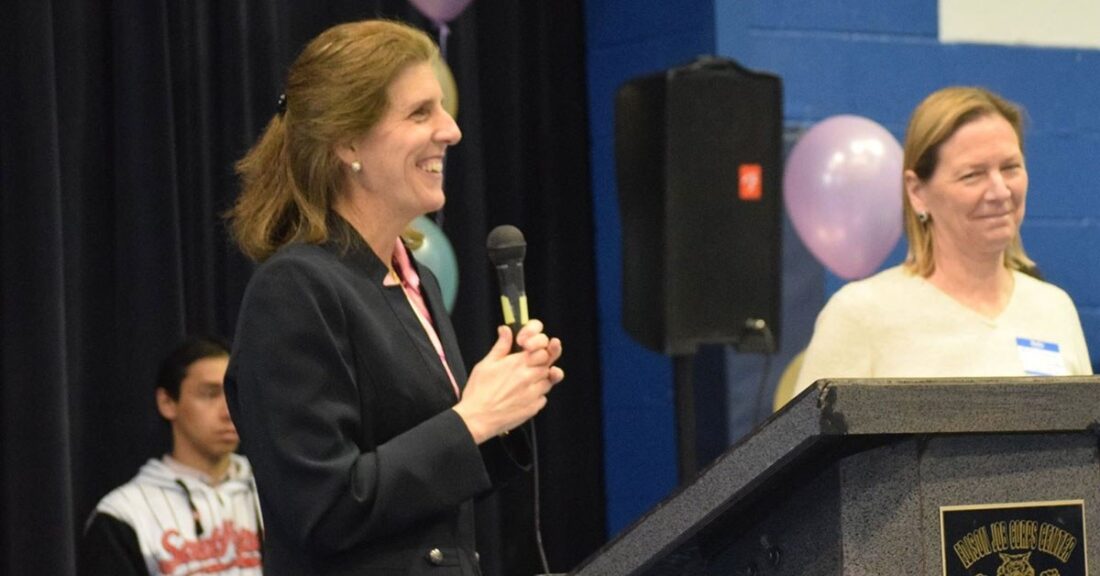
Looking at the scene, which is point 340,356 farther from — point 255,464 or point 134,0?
point 134,0

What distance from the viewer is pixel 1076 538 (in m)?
1.41

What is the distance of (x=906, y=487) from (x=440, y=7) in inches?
127

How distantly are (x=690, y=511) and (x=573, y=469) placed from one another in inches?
156

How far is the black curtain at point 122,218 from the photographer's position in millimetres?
4102

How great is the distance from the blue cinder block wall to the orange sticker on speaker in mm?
553

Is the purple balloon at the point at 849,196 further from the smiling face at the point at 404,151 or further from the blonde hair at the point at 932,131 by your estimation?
the smiling face at the point at 404,151

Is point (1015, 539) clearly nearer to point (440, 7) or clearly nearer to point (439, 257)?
point (439, 257)

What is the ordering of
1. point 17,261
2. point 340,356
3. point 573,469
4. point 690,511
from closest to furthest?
point 690,511 < point 340,356 < point 17,261 < point 573,469

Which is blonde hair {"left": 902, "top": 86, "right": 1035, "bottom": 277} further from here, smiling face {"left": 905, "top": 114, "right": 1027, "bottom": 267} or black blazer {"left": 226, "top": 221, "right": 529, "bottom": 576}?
black blazer {"left": 226, "top": 221, "right": 529, "bottom": 576}

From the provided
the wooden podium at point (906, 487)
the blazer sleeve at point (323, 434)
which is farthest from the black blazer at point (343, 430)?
the wooden podium at point (906, 487)

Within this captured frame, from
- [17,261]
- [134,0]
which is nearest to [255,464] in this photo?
[17,261]

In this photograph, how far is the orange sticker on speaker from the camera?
4.39 metres

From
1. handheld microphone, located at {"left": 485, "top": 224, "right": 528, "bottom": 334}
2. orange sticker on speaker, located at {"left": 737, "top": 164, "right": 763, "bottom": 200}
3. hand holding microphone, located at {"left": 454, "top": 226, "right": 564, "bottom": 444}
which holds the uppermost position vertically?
handheld microphone, located at {"left": 485, "top": 224, "right": 528, "bottom": 334}

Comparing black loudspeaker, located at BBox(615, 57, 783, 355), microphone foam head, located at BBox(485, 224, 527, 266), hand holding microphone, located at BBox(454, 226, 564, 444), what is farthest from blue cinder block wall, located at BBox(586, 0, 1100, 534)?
hand holding microphone, located at BBox(454, 226, 564, 444)
